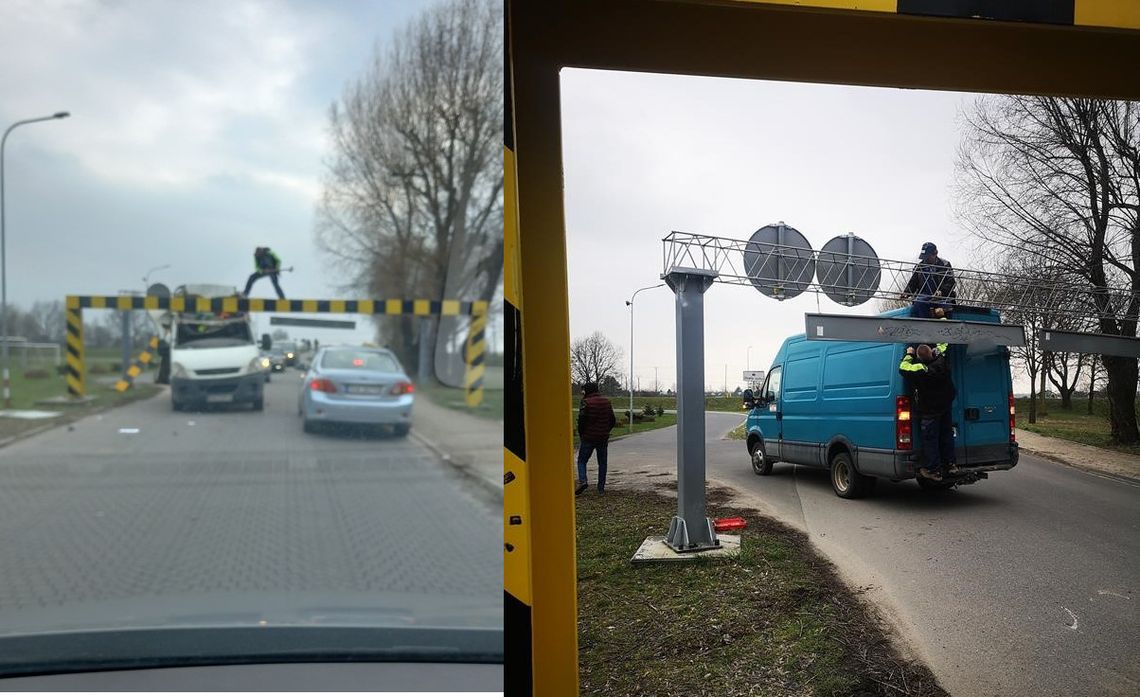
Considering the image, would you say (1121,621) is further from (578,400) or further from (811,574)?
(578,400)

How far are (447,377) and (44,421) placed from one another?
70.9 inches

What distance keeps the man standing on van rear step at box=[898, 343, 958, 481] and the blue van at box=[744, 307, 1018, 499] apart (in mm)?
18

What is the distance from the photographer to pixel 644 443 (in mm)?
2002

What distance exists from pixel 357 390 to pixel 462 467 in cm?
77

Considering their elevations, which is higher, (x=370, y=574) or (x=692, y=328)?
(x=692, y=328)

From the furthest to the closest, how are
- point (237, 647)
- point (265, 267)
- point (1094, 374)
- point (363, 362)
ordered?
1. point (363, 362)
2. point (265, 267)
3. point (237, 647)
4. point (1094, 374)

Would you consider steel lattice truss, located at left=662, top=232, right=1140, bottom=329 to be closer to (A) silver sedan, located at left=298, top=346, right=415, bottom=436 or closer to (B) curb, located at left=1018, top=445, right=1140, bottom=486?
(B) curb, located at left=1018, top=445, right=1140, bottom=486

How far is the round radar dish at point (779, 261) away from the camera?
1.90 metres

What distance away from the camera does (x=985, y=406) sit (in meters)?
1.90

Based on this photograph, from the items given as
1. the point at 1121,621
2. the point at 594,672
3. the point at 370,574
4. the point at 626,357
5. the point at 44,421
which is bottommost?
the point at 370,574

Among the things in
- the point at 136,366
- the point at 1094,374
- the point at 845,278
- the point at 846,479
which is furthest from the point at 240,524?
the point at 1094,374

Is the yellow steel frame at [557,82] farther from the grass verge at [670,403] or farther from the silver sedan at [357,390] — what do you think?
the silver sedan at [357,390]

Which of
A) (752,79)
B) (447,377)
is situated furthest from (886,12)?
(447,377)

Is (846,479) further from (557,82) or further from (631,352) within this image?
(557,82)
